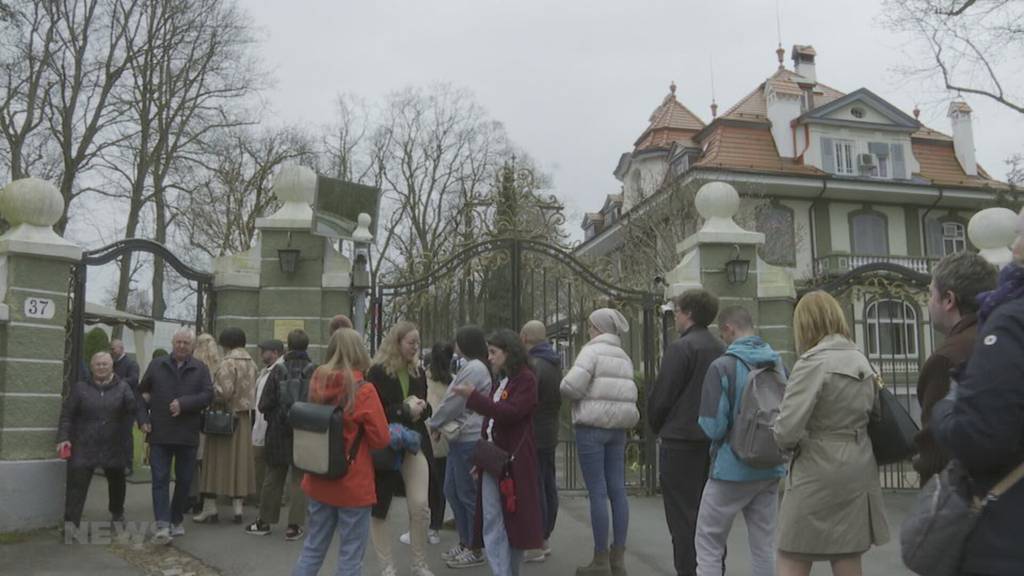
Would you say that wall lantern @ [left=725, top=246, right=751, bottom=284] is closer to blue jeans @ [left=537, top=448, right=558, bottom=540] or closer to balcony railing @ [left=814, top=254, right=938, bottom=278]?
blue jeans @ [left=537, top=448, right=558, bottom=540]

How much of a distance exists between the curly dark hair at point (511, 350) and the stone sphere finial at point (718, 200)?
4.77m

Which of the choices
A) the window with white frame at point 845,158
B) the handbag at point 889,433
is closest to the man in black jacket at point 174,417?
the handbag at point 889,433

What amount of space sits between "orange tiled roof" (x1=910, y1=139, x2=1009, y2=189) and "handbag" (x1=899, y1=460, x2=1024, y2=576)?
29679mm

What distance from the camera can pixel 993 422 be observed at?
207 centimetres

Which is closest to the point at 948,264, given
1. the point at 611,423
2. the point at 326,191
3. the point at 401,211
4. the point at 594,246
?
the point at 611,423

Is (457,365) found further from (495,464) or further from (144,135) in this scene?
(144,135)

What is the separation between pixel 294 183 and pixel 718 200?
4683mm

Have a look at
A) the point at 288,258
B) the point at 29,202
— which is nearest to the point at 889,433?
the point at 288,258

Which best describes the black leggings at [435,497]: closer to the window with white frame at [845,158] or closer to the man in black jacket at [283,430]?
the man in black jacket at [283,430]

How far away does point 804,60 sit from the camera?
32062 mm

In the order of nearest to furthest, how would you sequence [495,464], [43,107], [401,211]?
[495,464], [43,107], [401,211]

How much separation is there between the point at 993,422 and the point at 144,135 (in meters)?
21.0

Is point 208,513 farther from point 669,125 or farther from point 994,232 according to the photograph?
point 669,125

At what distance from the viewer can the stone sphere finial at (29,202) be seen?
23.6 ft
